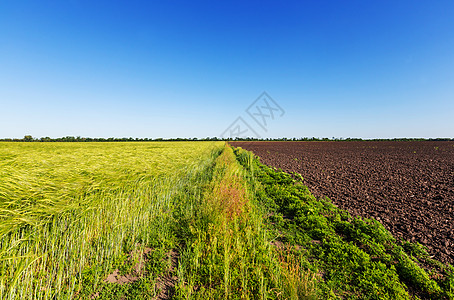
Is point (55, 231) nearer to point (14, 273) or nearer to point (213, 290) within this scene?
point (14, 273)

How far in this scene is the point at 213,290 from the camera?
2768 mm

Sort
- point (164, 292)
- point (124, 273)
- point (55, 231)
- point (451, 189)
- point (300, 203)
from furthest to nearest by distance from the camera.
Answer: point (451, 189) → point (300, 203) → point (124, 273) → point (164, 292) → point (55, 231)

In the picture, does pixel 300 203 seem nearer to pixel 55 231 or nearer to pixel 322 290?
pixel 322 290

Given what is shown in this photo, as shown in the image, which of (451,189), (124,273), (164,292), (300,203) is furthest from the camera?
(451,189)

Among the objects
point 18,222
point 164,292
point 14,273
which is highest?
point 18,222

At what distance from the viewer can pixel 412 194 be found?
25.9 feet

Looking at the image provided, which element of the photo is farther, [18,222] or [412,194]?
[412,194]

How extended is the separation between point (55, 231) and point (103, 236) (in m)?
0.93

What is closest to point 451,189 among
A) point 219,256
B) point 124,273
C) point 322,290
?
point 322,290

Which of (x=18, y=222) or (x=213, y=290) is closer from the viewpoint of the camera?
(x=18, y=222)

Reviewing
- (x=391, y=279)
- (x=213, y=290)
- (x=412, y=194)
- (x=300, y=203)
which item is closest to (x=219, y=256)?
(x=213, y=290)

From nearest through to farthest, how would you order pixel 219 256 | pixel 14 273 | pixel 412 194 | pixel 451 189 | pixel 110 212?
pixel 14 273 → pixel 219 256 → pixel 110 212 → pixel 412 194 → pixel 451 189

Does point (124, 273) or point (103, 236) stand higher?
point (103, 236)

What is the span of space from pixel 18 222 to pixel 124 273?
71.5 inches
